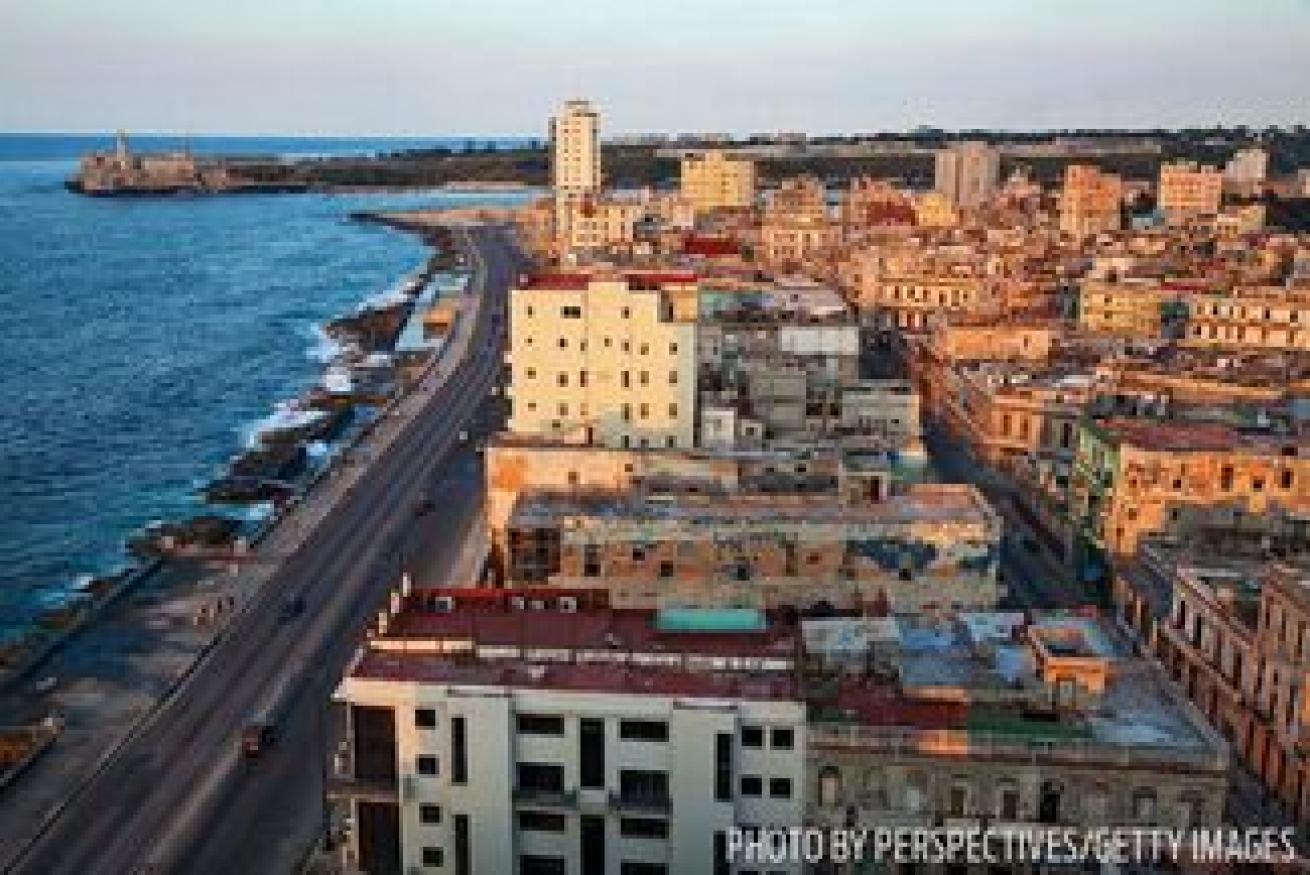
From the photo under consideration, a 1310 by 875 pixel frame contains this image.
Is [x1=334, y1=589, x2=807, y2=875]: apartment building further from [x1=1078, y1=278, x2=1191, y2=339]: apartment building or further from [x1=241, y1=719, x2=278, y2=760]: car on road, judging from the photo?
[x1=1078, y1=278, x2=1191, y2=339]: apartment building

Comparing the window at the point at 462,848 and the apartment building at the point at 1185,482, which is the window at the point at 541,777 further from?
the apartment building at the point at 1185,482

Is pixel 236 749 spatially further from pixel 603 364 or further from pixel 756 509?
pixel 603 364

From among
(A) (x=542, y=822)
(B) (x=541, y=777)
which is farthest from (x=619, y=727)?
(A) (x=542, y=822)

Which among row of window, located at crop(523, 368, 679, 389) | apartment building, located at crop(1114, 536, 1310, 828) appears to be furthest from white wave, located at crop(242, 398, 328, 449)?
apartment building, located at crop(1114, 536, 1310, 828)

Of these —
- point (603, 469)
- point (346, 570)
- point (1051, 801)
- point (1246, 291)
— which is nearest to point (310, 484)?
point (346, 570)

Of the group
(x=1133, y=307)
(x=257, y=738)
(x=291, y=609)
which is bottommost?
(x=257, y=738)

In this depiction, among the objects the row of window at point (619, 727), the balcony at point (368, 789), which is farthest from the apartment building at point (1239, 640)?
the balcony at point (368, 789)
